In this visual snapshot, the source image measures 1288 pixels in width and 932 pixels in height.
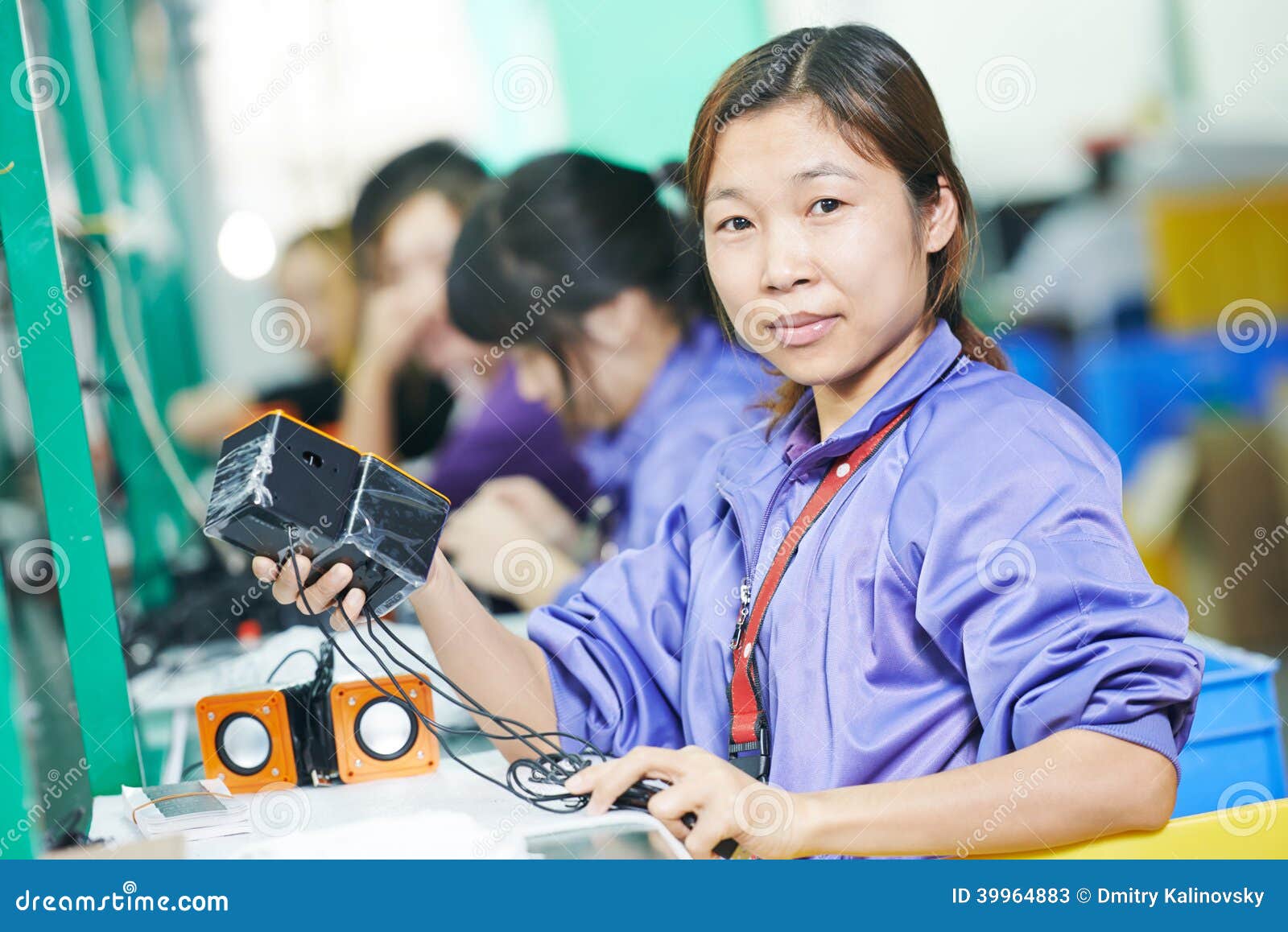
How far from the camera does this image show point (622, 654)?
1406 mm

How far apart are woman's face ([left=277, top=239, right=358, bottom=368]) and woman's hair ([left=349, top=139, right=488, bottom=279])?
41 centimetres

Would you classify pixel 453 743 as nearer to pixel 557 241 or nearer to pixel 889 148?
pixel 889 148

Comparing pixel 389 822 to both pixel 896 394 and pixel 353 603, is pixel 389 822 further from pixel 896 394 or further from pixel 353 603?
pixel 896 394

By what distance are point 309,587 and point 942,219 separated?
751mm

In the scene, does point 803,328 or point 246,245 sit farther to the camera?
point 246,245

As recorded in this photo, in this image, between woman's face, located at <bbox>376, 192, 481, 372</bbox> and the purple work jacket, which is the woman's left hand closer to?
the purple work jacket

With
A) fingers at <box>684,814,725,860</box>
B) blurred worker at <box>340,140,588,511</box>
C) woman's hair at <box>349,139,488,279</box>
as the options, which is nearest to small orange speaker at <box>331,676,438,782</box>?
fingers at <box>684,814,725,860</box>

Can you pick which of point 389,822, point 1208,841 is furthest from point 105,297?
point 1208,841

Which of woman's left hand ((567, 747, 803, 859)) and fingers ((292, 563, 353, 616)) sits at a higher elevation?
fingers ((292, 563, 353, 616))

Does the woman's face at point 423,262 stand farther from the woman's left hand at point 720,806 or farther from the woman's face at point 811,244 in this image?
the woman's left hand at point 720,806

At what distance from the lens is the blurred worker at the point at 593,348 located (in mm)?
2336

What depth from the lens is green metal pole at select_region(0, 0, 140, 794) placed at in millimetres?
1491

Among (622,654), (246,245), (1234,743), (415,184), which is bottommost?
(1234,743)

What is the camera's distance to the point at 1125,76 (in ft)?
13.7
